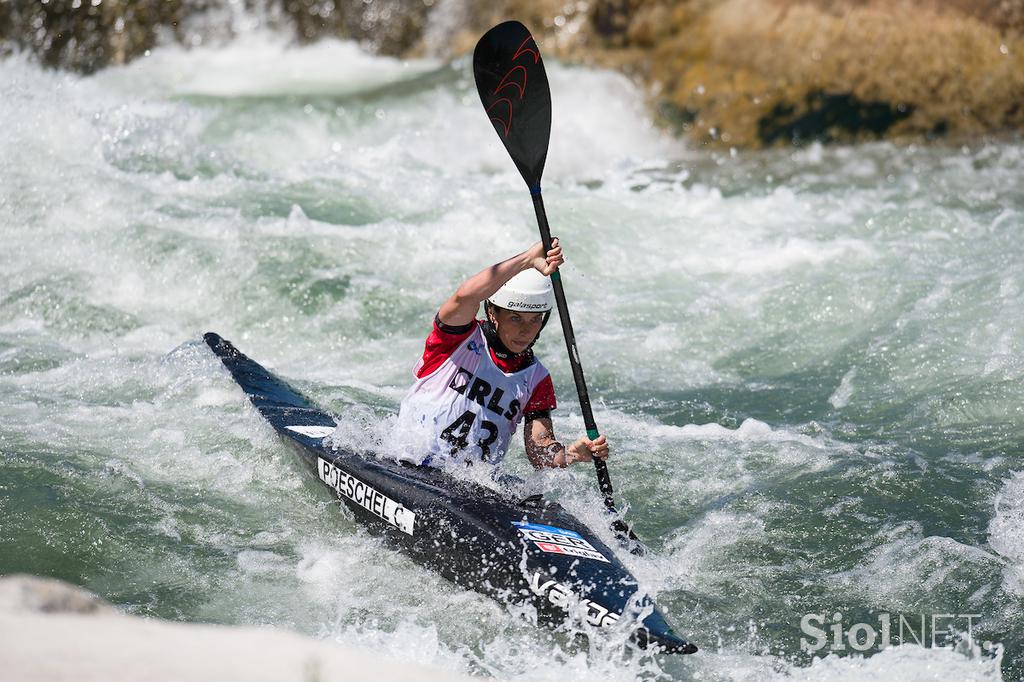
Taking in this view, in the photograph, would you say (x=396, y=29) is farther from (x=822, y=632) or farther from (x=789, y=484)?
(x=822, y=632)

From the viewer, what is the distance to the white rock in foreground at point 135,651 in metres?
2.37

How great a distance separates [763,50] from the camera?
1231cm

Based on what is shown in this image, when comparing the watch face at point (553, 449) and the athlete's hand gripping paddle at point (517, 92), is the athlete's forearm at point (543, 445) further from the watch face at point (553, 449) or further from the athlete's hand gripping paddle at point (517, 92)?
the athlete's hand gripping paddle at point (517, 92)

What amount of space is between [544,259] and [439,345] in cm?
62

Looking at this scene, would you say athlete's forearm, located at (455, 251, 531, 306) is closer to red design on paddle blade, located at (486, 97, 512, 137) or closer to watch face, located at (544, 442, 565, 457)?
watch face, located at (544, 442, 565, 457)

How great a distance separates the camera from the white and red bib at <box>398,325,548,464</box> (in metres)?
4.60

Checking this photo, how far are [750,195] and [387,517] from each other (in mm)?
6673

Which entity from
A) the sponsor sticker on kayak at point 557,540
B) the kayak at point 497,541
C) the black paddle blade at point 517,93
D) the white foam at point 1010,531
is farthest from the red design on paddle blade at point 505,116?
the white foam at point 1010,531

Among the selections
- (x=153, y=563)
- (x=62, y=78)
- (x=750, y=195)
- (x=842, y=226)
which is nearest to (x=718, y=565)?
Result: (x=153, y=563)

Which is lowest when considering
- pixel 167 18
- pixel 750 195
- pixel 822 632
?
pixel 822 632

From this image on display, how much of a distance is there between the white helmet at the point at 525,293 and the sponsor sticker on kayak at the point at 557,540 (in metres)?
0.84

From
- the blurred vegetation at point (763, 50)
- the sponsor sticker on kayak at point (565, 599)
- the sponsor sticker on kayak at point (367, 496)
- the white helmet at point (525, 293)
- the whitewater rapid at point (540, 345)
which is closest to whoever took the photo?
the sponsor sticker on kayak at point (565, 599)

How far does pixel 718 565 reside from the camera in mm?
4797

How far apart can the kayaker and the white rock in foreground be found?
190 cm
